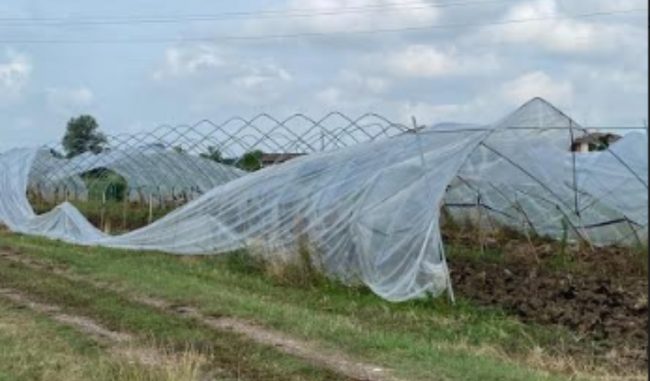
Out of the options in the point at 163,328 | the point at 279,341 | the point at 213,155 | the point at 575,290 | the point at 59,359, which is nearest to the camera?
the point at 59,359

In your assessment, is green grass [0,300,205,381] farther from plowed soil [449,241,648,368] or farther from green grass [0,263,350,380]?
plowed soil [449,241,648,368]

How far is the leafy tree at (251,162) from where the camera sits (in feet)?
111

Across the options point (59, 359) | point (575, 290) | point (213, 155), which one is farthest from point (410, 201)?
point (213, 155)

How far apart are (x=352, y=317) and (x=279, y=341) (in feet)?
6.96

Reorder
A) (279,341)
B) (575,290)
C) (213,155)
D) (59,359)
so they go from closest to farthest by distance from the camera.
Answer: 1. (59,359)
2. (279,341)
3. (575,290)
4. (213,155)

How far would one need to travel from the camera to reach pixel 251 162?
35.8 m

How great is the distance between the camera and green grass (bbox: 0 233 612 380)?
8617mm

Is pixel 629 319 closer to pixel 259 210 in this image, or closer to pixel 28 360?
pixel 28 360

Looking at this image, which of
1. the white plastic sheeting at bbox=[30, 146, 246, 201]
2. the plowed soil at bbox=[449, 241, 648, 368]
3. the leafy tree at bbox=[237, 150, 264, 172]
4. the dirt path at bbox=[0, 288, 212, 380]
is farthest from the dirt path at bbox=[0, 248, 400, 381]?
the white plastic sheeting at bbox=[30, 146, 246, 201]

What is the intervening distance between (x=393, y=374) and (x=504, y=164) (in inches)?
449

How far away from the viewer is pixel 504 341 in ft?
33.2

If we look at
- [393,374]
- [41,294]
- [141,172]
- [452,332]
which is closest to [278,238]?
[41,294]

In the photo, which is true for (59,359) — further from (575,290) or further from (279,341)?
(575,290)

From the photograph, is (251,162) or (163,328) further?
(251,162)
